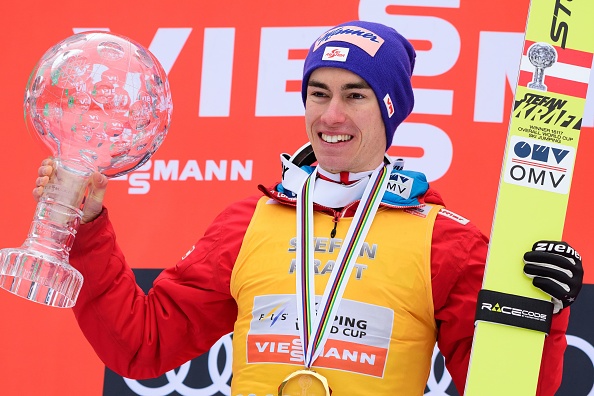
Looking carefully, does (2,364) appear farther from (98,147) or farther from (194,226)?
(98,147)

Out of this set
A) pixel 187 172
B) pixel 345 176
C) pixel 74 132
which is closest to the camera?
pixel 74 132

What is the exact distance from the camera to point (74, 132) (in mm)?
2453

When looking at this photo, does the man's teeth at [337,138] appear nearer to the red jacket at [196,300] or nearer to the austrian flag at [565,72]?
the red jacket at [196,300]

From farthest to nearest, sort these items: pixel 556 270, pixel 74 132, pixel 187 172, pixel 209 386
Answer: pixel 187 172 < pixel 209 386 < pixel 74 132 < pixel 556 270

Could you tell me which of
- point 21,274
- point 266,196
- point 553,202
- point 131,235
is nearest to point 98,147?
point 21,274

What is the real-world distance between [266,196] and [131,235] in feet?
3.10

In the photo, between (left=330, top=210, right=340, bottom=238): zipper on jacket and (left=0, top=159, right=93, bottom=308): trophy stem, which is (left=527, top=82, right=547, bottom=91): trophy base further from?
(left=0, top=159, right=93, bottom=308): trophy stem

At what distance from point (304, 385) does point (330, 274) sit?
0.26 m

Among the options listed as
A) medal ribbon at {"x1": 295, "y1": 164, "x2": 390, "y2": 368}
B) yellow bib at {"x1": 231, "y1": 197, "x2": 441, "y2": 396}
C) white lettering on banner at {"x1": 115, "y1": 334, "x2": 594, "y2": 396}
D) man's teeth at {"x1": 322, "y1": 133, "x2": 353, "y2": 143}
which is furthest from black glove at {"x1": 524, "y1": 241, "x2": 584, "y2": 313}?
white lettering on banner at {"x1": 115, "y1": 334, "x2": 594, "y2": 396}

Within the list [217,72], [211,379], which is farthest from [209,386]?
[217,72]

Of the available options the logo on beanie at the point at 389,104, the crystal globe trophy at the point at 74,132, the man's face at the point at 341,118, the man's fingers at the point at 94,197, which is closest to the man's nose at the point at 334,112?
the man's face at the point at 341,118

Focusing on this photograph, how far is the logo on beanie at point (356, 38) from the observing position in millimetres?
2648

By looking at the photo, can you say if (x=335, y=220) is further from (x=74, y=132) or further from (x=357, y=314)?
(x=74, y=132)

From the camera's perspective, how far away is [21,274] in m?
2.36
